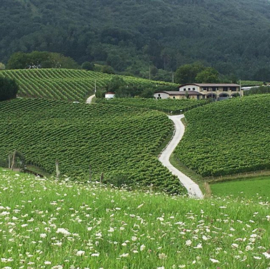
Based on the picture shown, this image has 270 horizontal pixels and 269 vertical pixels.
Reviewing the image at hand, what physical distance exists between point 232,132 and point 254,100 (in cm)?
1956

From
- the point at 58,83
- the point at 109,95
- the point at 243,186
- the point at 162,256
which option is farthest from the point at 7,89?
the point at 162,256

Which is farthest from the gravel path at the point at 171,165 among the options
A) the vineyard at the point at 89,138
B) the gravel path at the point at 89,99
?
the gravel path at the point at 89,99

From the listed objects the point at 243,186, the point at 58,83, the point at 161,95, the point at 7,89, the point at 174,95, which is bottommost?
the point at 243,186

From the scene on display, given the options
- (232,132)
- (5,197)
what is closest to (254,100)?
(232,132)

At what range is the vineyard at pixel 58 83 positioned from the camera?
113562 millimetres

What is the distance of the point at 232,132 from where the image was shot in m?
66.1

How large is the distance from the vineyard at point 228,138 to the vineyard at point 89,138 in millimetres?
4190

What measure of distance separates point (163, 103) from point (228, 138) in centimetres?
3263

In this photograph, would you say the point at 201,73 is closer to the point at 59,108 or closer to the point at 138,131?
the point at 59,108

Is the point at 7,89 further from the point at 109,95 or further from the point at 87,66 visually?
the point at 87,66

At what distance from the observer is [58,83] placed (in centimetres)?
12538

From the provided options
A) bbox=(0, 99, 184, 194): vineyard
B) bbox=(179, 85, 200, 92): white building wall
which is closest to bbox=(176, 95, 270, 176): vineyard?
bbox=(0, 99, 184, 194): vineyard

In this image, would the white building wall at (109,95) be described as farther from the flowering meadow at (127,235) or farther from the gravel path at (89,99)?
the flowering meadow at (127,235)

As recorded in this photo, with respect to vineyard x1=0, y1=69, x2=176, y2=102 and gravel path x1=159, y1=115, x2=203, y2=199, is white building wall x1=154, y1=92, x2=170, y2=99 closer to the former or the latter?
vineyard x1=0, y1=69, x2=176, y2=102
